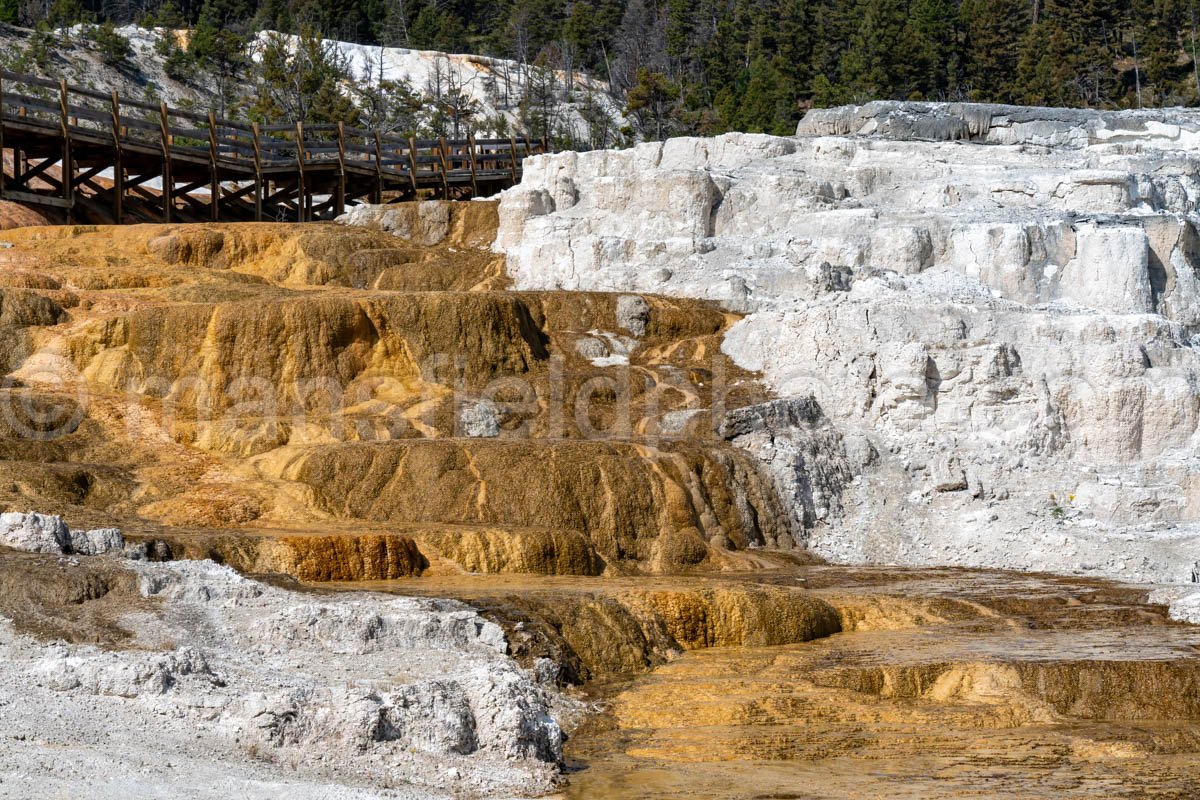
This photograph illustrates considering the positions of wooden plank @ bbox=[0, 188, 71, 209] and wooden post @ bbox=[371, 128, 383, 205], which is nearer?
wooden plank @ bbox=[0, 188, 71, 209]

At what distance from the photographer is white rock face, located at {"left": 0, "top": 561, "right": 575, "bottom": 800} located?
10.1 m

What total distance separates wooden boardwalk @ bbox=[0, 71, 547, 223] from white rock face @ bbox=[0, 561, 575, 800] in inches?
785

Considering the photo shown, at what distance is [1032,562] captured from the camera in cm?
2058

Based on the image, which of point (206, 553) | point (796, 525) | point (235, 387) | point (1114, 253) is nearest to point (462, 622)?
point (206, 553)

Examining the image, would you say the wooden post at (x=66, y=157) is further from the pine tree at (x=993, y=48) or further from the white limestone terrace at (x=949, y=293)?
the pine tree at (x=993, y=48)

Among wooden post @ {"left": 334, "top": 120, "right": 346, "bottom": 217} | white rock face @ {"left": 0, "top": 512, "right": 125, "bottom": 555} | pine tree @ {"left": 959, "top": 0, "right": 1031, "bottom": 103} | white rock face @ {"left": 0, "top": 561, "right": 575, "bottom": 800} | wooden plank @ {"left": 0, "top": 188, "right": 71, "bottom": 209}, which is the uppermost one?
pine tree @ {"left": 959, "top": 0, "right": 1031, "bottom": 103}

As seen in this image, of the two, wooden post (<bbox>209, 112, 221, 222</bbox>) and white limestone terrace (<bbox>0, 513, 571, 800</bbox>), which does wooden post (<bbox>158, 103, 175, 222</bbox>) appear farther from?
white limestone terrace (<bbox>0, 513, 571, 800</bbox>)

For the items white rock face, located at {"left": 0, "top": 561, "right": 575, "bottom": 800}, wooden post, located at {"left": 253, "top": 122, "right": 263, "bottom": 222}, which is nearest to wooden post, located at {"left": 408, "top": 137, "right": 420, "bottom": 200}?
wooden post, located at {"left": 253, "top": 122, "right": 263, "bottom": 222}

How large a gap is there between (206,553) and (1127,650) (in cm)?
858

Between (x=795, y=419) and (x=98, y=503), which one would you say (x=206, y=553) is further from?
(x=795, y=419)

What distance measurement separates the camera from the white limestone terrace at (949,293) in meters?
21.6

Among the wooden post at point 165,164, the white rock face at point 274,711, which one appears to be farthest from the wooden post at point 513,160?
the white rock face at point 274,711

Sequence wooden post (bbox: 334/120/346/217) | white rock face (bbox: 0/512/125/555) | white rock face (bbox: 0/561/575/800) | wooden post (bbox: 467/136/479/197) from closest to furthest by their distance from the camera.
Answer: white rock face (bbox: 0/561/575/800) → white rock face (bbox: 0/512/125/555) → wooden post (bbox: 334/120/346/217) → wooden post (bbox: 467/136/479/197)

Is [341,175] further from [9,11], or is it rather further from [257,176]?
→ [9,11]
